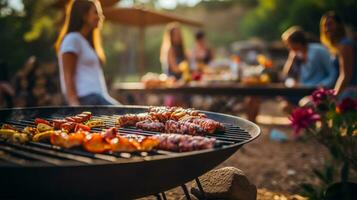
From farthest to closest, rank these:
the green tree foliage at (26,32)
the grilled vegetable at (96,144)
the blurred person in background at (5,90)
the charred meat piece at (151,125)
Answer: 1. the green tree foliage at (26,32)
2. the blurred person in background at (5,90)
3. the charred meat piece at (151,125)
4. the grilled vegetable at (96,144)

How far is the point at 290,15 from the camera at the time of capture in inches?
840

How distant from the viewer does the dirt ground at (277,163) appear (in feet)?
14.8

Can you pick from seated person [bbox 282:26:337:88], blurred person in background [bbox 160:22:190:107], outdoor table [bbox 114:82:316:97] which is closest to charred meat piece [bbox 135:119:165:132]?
outdoor table [bbox 114:82:316:97]

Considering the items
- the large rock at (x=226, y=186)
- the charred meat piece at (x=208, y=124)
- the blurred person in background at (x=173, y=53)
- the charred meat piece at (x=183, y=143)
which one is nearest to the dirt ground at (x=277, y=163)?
the large rock at (x=226, y=186)

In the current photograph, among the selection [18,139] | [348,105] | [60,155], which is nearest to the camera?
[60,155]

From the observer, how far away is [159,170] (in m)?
1.84

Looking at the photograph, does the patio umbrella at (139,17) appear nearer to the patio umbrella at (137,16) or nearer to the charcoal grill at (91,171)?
the patio umbrella at (137,16)

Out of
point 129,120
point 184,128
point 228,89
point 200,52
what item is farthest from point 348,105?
point 200,52

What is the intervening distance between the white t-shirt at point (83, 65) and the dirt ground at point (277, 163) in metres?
1.45

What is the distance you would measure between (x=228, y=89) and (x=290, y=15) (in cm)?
1680

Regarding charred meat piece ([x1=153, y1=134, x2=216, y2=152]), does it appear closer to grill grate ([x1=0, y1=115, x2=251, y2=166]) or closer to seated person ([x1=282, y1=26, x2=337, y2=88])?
grill grate ([x1=0, y1=115, x2=251, y2=166])

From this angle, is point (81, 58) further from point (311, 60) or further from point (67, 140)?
point (311, 60)

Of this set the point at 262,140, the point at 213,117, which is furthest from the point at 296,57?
the point at 213,117

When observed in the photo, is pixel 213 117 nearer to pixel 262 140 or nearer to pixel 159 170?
pixel 159 170
